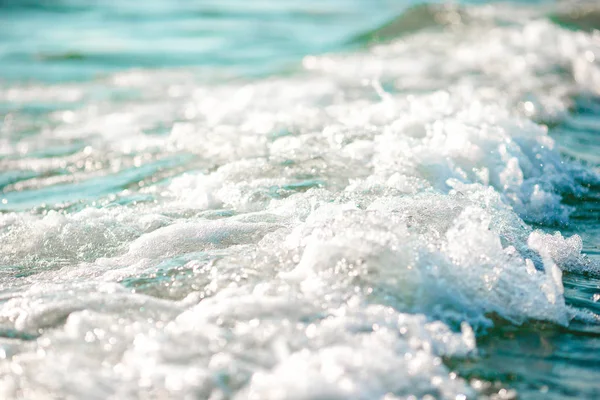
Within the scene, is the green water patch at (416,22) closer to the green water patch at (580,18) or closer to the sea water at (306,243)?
→ the green water patch at (580,18)

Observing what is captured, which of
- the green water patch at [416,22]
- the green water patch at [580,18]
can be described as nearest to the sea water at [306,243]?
the green water patch at [580,18]

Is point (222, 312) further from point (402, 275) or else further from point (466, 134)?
point (466, 134)

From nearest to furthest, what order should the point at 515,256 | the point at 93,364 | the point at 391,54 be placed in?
the point at 93,364
the point at 515,256
the point at 391,54

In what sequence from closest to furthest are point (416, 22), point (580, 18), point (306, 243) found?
point (306, 243)
point (580, 18)
point (416, 22)

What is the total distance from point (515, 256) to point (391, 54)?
777 cm

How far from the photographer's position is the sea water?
2.33m

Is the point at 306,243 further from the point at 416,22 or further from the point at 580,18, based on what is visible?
the point at 580,18

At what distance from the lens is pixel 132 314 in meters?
2.67

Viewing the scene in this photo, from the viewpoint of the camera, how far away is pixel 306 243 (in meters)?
2.98

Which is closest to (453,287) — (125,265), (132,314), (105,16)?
(132,314)

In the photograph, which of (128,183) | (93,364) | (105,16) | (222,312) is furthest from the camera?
(105,16)

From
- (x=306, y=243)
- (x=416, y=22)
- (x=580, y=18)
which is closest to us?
(x=306, y=243)

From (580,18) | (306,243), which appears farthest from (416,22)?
(306,243)

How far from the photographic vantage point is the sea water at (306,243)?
2.33 m
